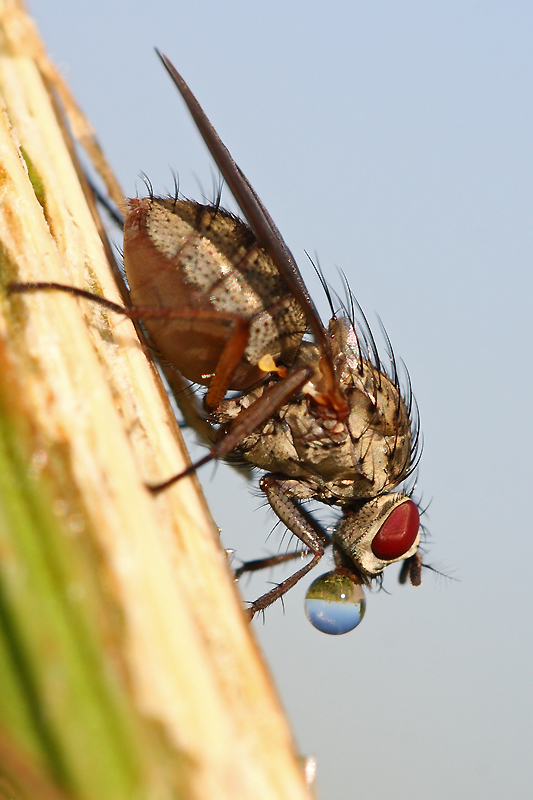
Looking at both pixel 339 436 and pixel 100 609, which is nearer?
pixel 100 609

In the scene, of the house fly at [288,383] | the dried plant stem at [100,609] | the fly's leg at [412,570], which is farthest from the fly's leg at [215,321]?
the fly's leg at [412,570]

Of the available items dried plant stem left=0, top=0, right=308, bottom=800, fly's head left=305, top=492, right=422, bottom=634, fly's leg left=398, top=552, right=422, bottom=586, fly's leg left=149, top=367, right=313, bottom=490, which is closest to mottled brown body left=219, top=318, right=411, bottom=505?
fly's head left=305, top=492, right=422, bottom=634

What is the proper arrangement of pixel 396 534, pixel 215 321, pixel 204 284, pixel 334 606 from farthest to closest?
pixel 396 534 → pixel 334 606 → pixel 204 284 → pixel 215 321

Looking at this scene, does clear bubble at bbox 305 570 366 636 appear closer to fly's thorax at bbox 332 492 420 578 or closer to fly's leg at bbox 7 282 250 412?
fly's thorax at bbox 332 492 420 578

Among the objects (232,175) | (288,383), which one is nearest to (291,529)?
(288,383)

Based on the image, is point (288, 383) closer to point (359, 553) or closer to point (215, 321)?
point (215, 321)

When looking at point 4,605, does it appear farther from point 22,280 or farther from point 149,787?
point 22,280

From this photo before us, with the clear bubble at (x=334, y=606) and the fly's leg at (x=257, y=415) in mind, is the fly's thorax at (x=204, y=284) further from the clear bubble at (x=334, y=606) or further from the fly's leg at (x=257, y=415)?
the clear bubble at (x=334, y=606)

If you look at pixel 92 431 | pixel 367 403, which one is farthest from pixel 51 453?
pixel 367 403
